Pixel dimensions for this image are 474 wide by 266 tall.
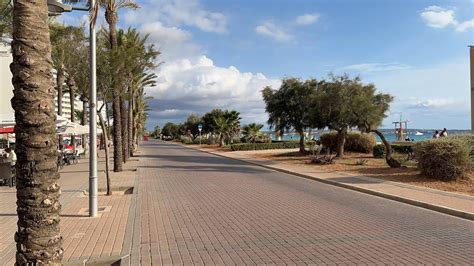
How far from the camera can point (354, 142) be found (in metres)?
34.1

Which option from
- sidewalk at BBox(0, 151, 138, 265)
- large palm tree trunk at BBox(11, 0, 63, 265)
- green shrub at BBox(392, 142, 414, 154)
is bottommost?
sidewalk at BBox(0, 151, 138, 265)

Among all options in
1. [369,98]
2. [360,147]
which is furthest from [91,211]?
[360,147]

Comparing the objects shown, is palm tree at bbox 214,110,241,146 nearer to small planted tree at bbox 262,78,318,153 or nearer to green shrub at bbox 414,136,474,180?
small planted tree at bbox 262,78,318,153

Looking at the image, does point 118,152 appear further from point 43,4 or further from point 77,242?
point 43,4

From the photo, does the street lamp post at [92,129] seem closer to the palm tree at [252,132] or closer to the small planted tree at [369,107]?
the small planted tree at [369,107]

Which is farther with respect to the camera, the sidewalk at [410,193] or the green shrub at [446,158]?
the green shrub at [446,158]

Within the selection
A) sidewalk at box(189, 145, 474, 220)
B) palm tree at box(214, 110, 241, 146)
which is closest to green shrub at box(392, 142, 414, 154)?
sidewalk at box(189, 145, 474, 220)

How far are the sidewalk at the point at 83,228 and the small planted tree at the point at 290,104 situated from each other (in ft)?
77.7

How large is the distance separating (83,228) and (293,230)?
4.01 metres

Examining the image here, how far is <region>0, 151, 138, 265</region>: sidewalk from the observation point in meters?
6.94

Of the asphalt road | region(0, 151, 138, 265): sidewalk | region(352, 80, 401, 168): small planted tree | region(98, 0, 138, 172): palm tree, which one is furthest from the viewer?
region(352, 80, 401, 168): small planted tree

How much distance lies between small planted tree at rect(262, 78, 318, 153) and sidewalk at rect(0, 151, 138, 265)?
2369cm

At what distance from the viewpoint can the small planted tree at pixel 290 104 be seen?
3647cm

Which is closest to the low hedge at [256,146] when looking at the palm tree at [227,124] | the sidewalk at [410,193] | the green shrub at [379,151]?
the palm tree at [227,124]
